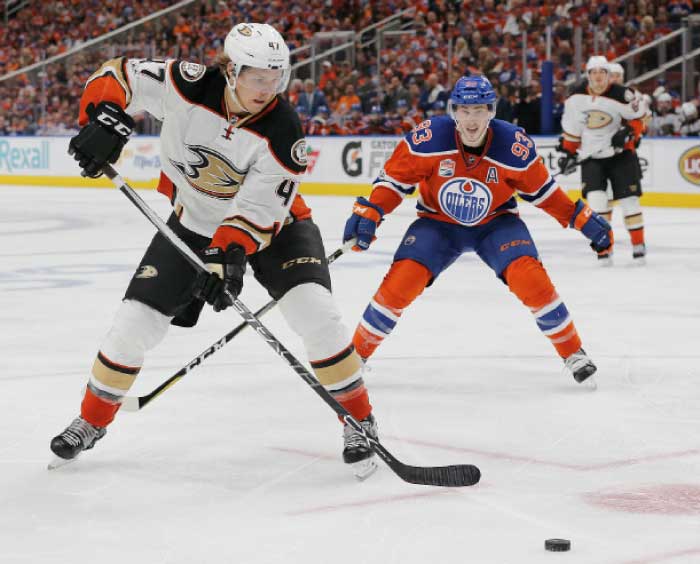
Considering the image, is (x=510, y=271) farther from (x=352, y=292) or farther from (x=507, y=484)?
(x=352, y=292)

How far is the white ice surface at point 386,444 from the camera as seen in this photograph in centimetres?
240

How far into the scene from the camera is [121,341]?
2930 mm

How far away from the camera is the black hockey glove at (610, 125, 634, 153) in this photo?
7852mm

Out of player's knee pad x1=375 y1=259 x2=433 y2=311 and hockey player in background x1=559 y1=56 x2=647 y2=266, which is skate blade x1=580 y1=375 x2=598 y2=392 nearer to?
player's knee pad x1=375 y1=259 x2=433 y2=311

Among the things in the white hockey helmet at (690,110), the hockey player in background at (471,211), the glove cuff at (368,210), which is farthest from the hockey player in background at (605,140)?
the glove cuff at (368,210)

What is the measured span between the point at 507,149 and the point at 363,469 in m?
1.52

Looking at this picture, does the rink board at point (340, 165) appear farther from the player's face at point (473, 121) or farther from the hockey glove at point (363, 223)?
the player's face at point (473, 121)

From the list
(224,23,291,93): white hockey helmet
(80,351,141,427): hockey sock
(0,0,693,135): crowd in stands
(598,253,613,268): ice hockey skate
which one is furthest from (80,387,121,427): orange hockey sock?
(0,0,693,135): crowd in stands

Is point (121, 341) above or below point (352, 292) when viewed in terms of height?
above

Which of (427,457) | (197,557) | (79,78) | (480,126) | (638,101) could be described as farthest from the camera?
(79,78)

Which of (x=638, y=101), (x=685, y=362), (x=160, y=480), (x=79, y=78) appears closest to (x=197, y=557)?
(x=160, y=480)

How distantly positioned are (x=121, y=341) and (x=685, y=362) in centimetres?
238

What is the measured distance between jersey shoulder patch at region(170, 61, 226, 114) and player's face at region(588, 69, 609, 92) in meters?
5.13

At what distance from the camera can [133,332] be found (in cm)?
291
